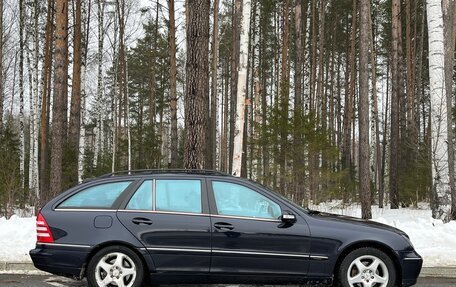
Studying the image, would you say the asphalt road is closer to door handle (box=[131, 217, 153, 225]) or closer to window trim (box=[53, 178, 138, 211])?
window trim (box=[53, 178, 138, 211])

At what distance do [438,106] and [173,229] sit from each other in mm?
7958

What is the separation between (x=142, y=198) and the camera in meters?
5.56

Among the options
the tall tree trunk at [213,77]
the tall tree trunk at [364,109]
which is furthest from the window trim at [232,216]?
the tall tree trunk at [213,77]

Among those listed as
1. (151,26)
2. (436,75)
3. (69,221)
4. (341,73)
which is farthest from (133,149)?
(341,73)

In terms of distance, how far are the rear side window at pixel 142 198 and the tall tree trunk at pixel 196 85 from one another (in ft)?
13.0

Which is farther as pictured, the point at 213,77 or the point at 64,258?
the point at 213,77

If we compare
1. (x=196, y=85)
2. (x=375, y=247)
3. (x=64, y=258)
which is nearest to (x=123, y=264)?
(x=64, y=258)

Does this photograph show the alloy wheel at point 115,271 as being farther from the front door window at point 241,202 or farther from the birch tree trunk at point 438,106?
the birch tree trunk at point 438,106

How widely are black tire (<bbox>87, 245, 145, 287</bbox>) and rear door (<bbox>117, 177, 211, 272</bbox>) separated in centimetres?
20

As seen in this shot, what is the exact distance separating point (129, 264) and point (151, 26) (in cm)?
2790

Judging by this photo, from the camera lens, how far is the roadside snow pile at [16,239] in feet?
24.5

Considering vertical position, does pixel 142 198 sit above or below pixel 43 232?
above

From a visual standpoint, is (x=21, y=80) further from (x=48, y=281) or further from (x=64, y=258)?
(x=64, y=258)

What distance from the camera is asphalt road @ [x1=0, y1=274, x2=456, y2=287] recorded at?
21.0 ft
